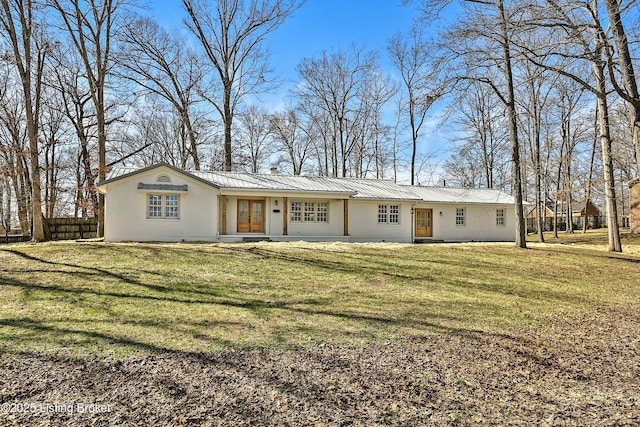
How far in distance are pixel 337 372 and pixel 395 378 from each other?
0.58 metres

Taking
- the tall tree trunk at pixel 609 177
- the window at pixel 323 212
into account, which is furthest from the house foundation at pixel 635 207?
the window at pixel 323 212

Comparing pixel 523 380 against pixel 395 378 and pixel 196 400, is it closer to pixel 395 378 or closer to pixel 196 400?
pixel 395 378

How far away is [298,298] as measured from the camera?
6.74 metres

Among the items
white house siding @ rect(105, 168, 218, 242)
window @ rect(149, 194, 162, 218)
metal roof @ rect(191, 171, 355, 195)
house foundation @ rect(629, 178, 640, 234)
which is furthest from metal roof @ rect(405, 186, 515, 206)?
window @ rect(149, 194, 162, 218)

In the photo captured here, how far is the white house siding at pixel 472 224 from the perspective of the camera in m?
21.0

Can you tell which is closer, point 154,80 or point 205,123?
point 154,80

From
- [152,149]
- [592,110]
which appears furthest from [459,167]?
[152,149]

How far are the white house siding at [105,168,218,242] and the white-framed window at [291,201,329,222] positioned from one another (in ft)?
12.3

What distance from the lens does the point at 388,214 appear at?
19156 mm

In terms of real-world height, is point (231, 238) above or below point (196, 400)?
above

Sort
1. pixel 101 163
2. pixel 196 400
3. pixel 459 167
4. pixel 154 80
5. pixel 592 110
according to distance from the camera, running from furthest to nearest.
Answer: pixel 459 167, pixel 592 110, pixel 154 80, pixel 101 163, pixel 196 400

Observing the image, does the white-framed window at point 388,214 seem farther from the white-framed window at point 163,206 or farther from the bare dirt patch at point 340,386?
the bare dirt patch at point 340,386

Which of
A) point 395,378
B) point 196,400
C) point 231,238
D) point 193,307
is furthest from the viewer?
point 231,238

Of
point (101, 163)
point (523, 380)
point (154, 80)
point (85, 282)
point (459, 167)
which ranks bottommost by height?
point (523, 380)
